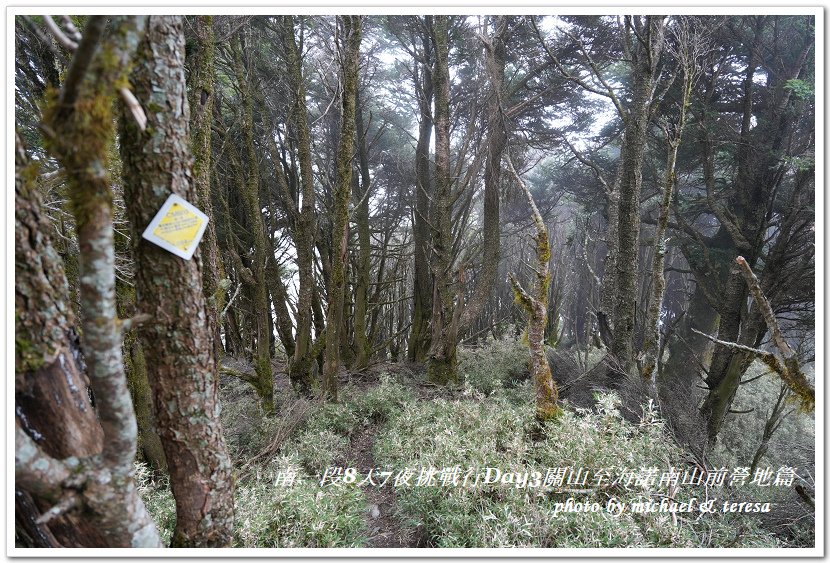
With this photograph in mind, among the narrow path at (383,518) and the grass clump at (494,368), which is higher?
the narrow path at (383,518)

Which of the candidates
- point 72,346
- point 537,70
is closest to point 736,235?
point 537,70

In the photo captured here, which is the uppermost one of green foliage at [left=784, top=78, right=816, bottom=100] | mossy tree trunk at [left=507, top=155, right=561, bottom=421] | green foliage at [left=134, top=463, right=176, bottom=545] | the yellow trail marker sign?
green foliage at [left=784, top=78, right=816, bottom=100]

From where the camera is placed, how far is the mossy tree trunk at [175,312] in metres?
1.22

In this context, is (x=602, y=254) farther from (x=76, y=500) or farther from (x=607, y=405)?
(x=76, y=500)

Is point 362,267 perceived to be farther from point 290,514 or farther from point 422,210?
point 290,514

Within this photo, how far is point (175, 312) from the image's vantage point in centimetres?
129

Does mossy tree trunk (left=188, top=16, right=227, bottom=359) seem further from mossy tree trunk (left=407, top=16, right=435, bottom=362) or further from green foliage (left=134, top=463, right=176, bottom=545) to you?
mossy tree trunk (left=407, top=16, right=435, bottom=362)

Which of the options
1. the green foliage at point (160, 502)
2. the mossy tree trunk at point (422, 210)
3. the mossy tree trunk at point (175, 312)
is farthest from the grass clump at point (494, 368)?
the mossy tree trunk at point (175, 312)

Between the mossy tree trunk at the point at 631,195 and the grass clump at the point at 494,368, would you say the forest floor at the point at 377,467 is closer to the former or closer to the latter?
the grass clump at the point at 494,368

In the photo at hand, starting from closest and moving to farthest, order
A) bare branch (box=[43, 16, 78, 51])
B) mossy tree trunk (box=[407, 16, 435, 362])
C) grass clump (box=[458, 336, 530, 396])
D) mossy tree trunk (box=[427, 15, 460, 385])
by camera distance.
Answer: bare branch (box=[43, 16, 78, 51])
mossy tree trunk (box=[427, 15, 460, 385])
grass clump (box=[458, 336, 530, 396])
mossy tree trunk (box=[407, 16, 435, 362])

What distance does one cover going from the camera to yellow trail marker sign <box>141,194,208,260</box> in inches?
48.3

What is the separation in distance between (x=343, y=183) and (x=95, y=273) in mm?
2641

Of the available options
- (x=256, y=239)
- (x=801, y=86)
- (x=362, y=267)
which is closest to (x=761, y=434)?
(x=801, y=86)

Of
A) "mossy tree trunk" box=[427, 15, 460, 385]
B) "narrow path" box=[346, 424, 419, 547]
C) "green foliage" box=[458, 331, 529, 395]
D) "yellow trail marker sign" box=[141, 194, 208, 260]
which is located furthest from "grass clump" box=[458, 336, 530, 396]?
"yellow trail marker sign" box=[141, 194, 208, 260]
